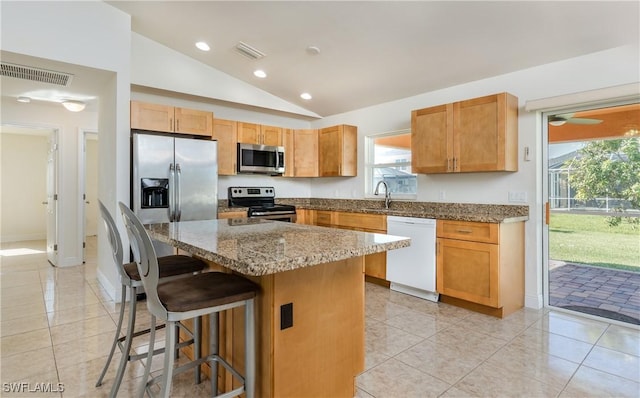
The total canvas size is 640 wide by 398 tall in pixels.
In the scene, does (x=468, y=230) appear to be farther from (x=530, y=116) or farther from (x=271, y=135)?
(x=271, y=135)

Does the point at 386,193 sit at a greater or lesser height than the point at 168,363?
greater

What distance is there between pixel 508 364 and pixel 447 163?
2.01 metres

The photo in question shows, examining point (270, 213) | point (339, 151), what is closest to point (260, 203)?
point (270, 213)

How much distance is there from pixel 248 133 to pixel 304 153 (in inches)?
36.9

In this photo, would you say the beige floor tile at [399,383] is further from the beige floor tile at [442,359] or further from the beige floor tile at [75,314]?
the beige floor tile at [75,314]

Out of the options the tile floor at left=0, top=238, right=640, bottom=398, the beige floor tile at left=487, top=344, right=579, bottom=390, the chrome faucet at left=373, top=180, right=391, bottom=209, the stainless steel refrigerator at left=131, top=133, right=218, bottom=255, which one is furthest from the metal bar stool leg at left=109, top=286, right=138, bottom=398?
the chrome faucet at left=373, top=180, right=391, bottom=209

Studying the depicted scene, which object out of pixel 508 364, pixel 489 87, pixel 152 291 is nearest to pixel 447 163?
pixel 489 87

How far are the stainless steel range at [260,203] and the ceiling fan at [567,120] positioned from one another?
3.21 metres

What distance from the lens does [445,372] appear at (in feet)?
6.87

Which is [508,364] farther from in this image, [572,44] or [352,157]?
[352,157]

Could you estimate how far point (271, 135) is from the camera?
4957mm

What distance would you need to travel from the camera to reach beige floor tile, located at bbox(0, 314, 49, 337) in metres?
2.69

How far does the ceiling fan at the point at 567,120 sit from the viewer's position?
304 centimetres

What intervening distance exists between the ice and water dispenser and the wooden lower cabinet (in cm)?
291
